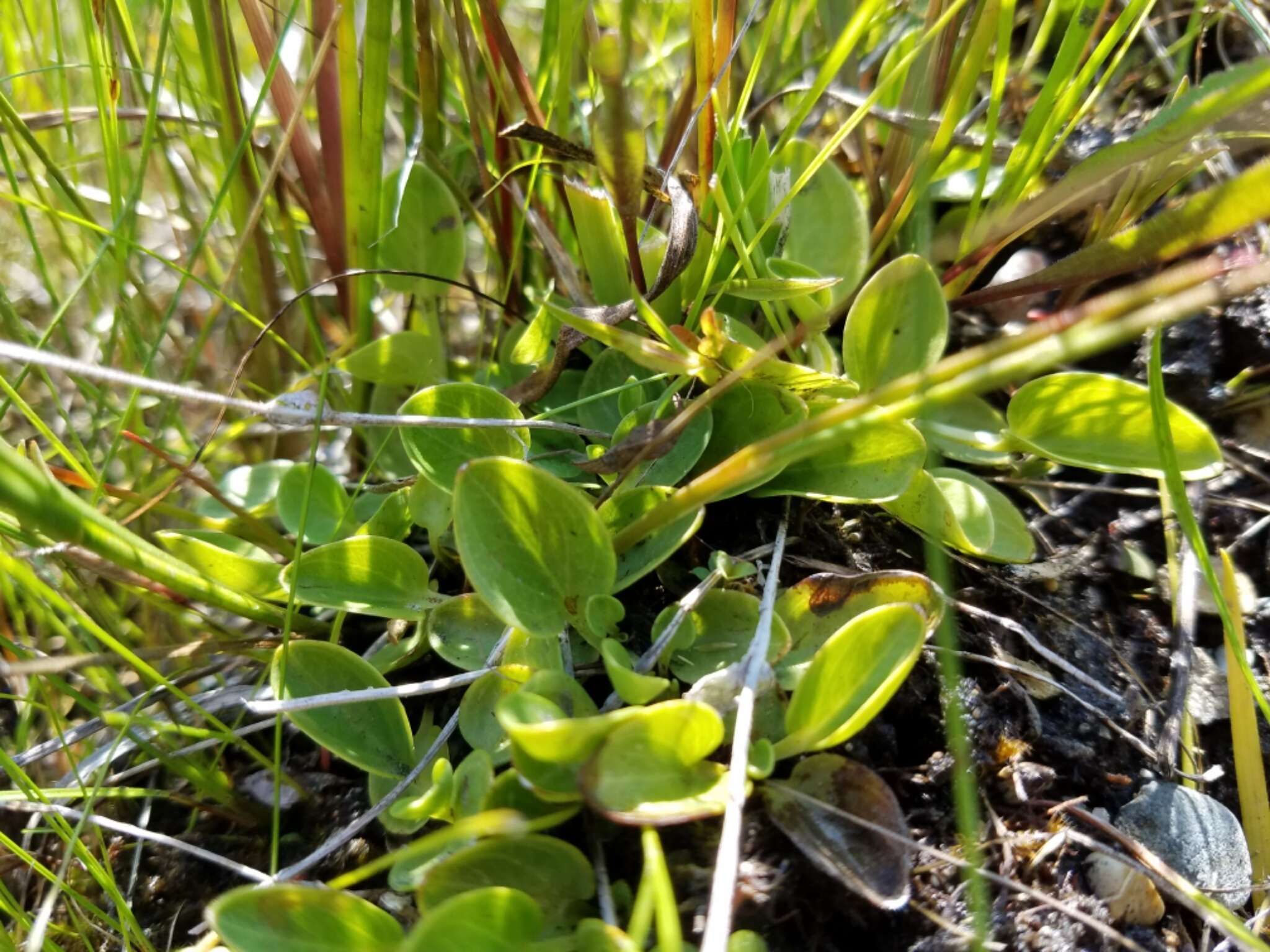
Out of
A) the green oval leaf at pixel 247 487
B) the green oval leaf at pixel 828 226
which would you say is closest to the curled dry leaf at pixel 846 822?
the green oval leaf at pixel 828 226

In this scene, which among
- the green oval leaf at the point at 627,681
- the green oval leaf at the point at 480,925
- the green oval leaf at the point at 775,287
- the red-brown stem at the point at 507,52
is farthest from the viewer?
the red-brown stem at the point at 507,52

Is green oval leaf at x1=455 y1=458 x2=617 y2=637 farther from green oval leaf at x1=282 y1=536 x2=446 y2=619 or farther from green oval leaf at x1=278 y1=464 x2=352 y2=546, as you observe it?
green oval leaf at x1=278 y1=464 x2=352 y2=546

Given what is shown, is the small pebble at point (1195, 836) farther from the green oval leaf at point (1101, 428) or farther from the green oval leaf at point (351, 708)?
the green oval leaf at point (351, 708)

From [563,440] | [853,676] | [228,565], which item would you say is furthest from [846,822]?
[228,565]

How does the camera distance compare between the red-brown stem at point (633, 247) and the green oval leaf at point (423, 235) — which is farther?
the green oval leaf at point (423, 235)

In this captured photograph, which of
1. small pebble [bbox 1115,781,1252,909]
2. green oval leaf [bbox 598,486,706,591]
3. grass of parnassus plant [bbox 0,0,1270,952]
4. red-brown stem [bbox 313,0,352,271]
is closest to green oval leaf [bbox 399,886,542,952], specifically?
grass of parnassus plant [bbox 0,0,1270,952]

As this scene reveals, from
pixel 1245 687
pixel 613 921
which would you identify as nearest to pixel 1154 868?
pixel 1245 687
